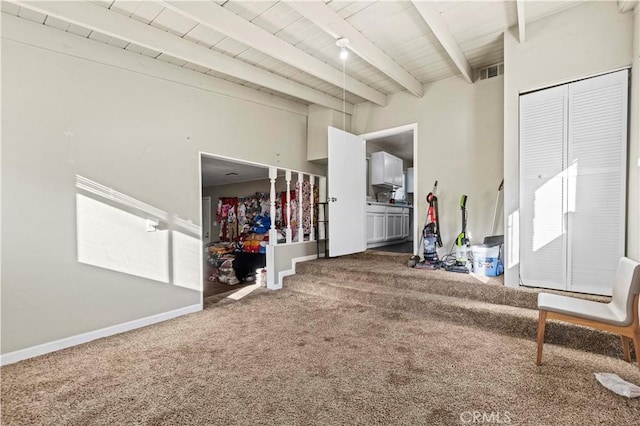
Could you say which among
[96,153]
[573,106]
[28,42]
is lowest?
[96,153]

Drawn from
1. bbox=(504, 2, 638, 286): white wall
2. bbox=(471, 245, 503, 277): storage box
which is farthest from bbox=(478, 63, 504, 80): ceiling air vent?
bbox=(471, 245, 503, 277): storage box

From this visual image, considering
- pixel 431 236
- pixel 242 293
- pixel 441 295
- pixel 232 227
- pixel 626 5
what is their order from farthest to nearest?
pixel 232 227, pixel 242 293, pixel 431 236, pixel 441 295, pixel 626 5

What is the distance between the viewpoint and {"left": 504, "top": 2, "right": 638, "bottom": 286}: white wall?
2537 millimetres

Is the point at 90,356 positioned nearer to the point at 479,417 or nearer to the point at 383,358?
the point at 383,358

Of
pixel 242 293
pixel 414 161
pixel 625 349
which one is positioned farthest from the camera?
pixel 414 161

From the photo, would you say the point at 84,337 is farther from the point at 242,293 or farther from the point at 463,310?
the point at 463,310

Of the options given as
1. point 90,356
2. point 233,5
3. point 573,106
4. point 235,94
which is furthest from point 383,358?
point 235,94

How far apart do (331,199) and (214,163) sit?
2.29 m

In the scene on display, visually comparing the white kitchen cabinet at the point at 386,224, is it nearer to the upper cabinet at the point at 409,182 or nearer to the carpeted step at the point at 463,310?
the upper cabinet at the point at 409,182

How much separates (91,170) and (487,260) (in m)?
4.29

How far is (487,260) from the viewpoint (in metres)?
3.50

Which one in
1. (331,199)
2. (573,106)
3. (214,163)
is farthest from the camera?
(214,163)

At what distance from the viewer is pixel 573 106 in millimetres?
2752

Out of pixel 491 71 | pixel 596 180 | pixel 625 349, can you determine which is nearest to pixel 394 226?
pixel 491 71
